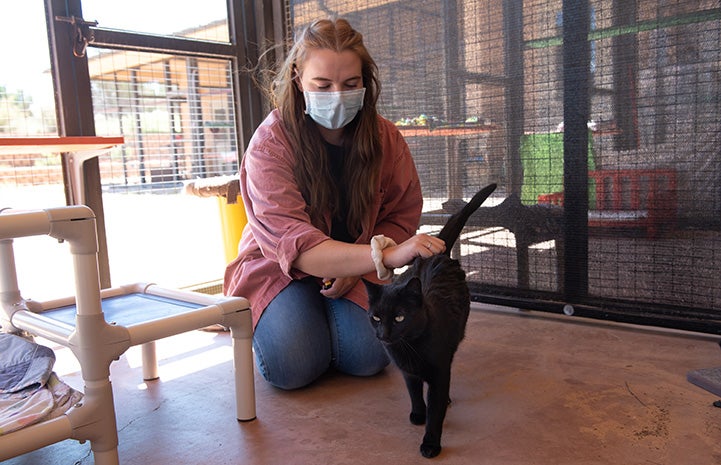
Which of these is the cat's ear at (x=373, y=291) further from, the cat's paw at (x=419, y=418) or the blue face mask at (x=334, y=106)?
the blue face mask at (x=334, y=106)

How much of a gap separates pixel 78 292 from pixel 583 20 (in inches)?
71.0

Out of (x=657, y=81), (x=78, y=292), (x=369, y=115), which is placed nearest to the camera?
(x=78, y=292)

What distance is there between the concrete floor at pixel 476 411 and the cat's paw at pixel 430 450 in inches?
0.6

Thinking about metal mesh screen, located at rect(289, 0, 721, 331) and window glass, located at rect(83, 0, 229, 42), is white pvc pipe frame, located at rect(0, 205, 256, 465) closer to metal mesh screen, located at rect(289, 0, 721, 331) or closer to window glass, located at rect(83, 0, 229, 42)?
metal mesh screen, located at rect(289, 0, 721, 331)

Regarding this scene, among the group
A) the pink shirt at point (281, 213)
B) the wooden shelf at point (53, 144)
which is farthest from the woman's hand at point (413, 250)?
the wooden shelf at point (53, 144)

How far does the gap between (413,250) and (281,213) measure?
42 cm

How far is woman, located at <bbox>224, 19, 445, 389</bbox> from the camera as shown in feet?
5.10

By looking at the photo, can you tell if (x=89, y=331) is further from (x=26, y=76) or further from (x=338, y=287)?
(x=26, y=76)

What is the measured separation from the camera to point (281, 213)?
1.55 metres

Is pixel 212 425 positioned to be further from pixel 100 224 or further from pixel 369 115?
pixel 100 224

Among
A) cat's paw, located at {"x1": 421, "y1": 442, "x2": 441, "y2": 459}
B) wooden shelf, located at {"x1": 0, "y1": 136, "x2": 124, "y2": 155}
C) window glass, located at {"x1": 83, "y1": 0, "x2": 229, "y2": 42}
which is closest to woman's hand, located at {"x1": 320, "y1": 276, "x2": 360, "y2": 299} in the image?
cat's paw, located at {"x1": 421, "y1": 442, "x2": 441, "y2": 459}

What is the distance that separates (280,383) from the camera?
1724mm

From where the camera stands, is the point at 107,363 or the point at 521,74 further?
A: the point at 521,74

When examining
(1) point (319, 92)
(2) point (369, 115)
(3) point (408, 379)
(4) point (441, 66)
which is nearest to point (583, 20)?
(4) point (441, 66)
